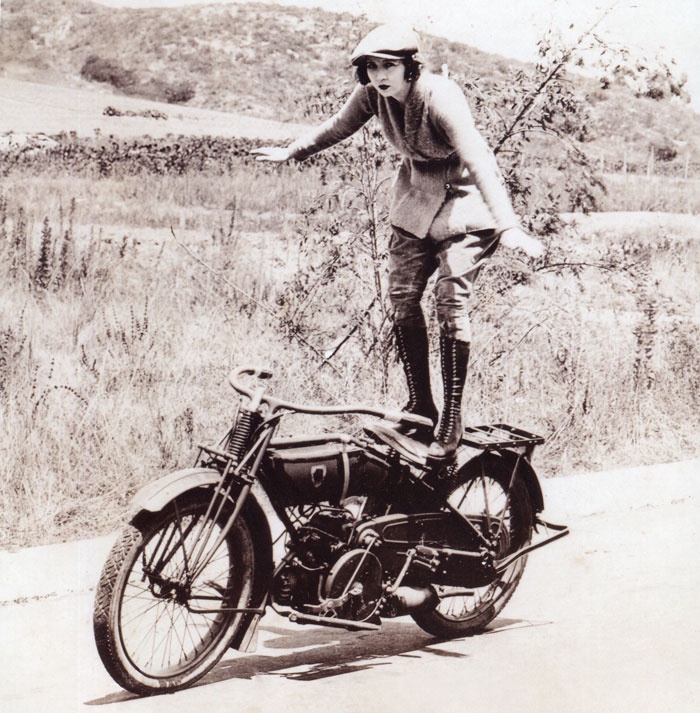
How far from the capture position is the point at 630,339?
9.30 m

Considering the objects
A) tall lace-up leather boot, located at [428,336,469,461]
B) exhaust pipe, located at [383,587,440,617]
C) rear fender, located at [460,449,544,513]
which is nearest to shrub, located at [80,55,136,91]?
tall lace-up leather boot, located at [428,336,469,461]

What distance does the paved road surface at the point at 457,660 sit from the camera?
176 inches

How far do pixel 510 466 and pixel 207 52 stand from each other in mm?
4167

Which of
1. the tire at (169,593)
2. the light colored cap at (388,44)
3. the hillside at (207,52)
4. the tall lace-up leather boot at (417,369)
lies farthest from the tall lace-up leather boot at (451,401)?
the hillside at (207,52)

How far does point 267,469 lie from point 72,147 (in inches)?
168

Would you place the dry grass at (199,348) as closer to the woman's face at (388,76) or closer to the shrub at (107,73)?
the shrub at (107,73)

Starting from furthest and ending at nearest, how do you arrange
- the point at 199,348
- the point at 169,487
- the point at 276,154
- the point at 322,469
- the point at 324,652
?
the point at 199,348, the point at 276,154, the point at 324,652, the point at 322,469, the point at 169,487

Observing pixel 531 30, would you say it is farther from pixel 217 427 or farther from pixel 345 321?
pixel 217 427

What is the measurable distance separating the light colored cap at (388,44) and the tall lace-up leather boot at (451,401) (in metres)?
1.16

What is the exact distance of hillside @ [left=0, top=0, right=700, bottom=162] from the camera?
7.21m

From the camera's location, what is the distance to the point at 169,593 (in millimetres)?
4293

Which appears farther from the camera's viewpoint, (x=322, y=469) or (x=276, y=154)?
(x=276, y=154)

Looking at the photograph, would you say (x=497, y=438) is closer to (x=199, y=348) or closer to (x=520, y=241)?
(x=520, y=241)

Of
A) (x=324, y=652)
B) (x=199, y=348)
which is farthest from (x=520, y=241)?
(x=199, y=348)
